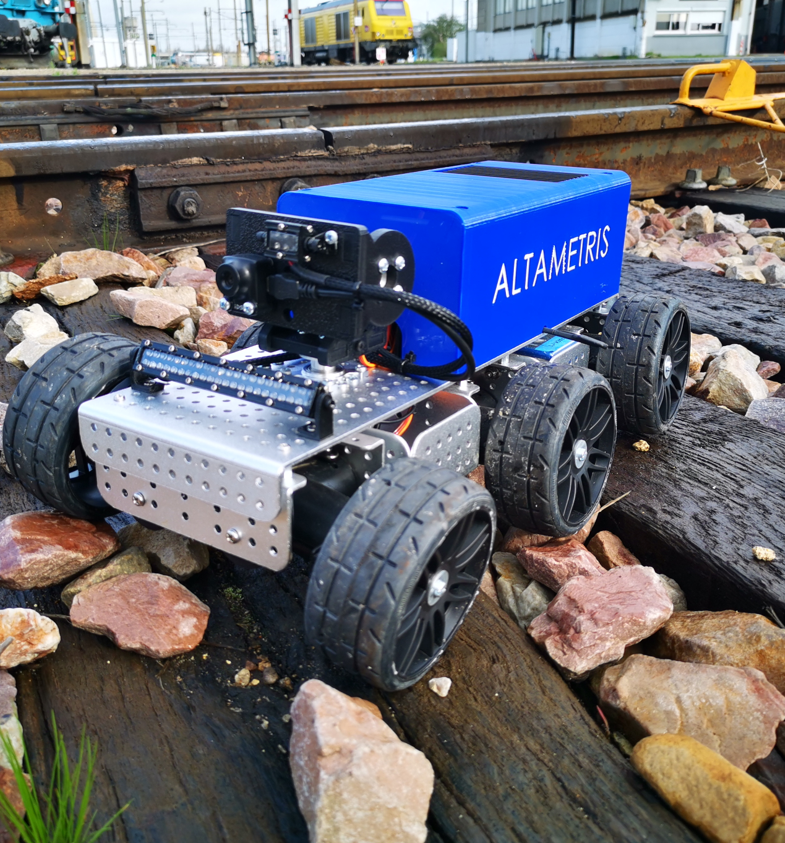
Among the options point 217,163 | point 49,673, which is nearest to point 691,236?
point 217,163

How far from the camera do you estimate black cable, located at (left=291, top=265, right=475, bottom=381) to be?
6.97 ft

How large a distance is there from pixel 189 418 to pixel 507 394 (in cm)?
96

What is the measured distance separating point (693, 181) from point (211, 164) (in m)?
5.53

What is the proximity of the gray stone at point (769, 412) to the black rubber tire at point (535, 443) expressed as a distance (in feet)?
4.82

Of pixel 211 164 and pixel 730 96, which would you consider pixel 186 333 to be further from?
pixel 730 96

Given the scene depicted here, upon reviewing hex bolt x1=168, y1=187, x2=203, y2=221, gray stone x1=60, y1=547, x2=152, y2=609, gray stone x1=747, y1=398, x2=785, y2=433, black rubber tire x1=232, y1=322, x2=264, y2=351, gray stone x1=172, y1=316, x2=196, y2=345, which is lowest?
gray stone x1=747, y1=398, x2=785, y2=433

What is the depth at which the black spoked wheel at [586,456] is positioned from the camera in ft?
8.50

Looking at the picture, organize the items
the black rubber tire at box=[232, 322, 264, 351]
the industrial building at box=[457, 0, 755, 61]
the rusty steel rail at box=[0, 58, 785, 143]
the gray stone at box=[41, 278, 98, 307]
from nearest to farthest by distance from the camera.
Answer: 1. the black rubber tire at box=[232, 322, 264, 351]
2. the gray stone at box=[41, 278, 98, 307]
3. the rusty steel rail at box=[0, 58, 785, 143]
4. the industrial building at box=[457, 0, 755, 61]

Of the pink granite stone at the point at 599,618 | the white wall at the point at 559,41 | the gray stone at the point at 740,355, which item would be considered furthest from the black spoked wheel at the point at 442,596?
the white wall at the point at 559,41

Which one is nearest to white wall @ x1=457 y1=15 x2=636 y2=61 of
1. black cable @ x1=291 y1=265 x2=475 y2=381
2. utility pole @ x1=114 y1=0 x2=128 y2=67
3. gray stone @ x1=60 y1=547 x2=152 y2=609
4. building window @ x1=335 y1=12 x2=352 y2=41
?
building window @ x1=335 y1=12 x2=352 y2=41

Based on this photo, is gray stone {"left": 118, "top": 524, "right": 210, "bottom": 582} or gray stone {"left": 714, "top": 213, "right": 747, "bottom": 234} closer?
gray stone {"left": 118, "top": 524, "right": 210, "bottom": 582}

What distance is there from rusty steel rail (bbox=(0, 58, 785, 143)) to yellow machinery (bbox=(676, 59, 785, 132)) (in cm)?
219

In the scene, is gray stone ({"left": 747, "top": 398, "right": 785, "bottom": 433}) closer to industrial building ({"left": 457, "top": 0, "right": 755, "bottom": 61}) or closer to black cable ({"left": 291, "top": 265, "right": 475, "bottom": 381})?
black cable ({"left": 291, "top": 265, "right": 475, "bottom": 381})

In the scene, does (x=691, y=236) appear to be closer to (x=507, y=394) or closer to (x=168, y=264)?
(x=168, y=264)
